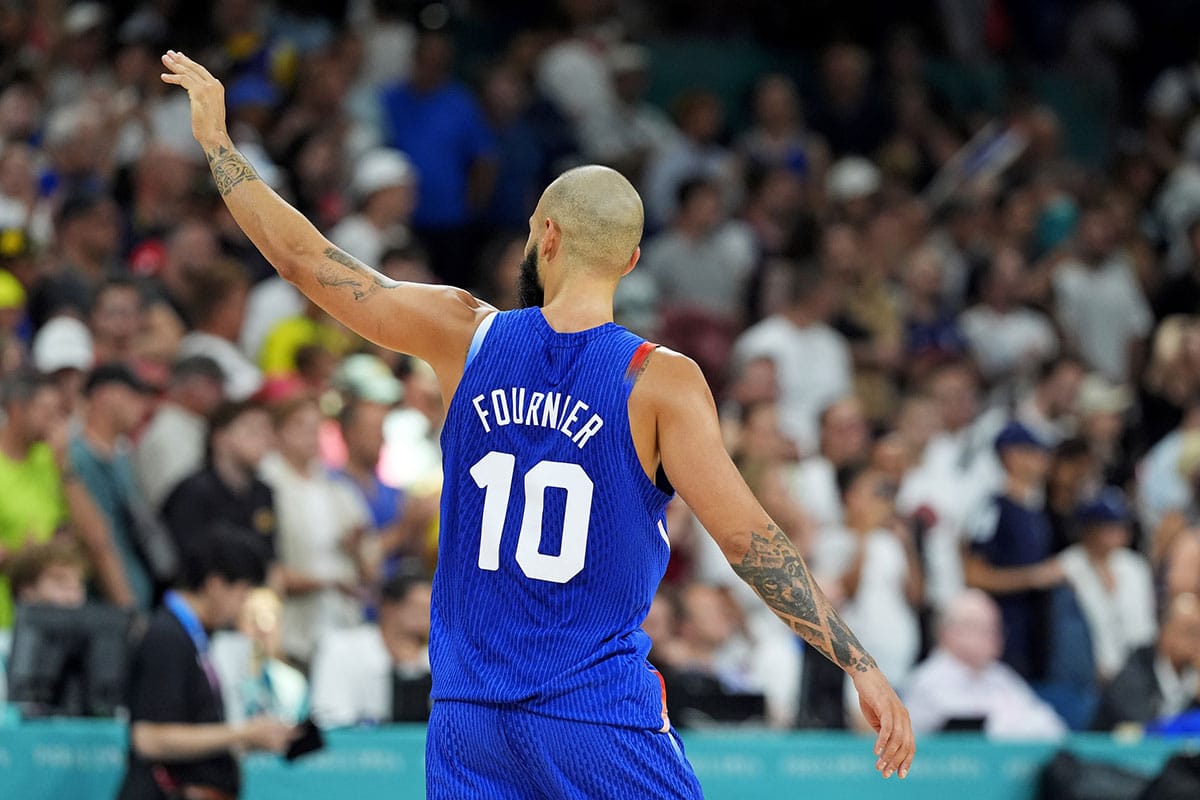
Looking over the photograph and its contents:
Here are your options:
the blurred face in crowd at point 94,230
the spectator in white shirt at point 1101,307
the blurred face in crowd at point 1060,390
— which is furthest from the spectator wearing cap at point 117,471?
the spectator in white shirt at point 1101,307

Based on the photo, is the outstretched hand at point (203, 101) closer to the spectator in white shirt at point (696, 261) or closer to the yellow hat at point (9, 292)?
the yellow hat at point (9, 292)

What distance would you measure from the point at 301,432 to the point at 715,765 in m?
2.69

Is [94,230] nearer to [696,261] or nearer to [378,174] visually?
[378,174]

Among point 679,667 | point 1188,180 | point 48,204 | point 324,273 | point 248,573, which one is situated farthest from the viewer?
point 1188,180

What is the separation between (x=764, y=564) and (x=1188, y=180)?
45.6 ft

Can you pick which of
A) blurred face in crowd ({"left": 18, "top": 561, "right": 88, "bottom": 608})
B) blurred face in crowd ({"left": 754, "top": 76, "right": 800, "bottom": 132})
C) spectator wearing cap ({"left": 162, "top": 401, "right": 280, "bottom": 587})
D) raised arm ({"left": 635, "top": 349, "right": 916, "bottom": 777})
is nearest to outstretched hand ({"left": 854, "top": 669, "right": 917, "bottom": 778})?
raised arm ({"left": 635, "top": 349, "right": 916, "bottom": 777})

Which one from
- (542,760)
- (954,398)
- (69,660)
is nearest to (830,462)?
(954,398)

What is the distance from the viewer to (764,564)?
14.5 feet

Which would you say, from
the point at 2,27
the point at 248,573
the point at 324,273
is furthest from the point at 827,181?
the point at 324,273

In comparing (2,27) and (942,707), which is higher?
(2,27)

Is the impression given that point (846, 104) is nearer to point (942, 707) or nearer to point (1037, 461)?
point (1037, 461)

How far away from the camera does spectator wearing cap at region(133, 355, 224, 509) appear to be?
9422 mm

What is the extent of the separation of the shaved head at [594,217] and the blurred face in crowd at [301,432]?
17.0 ft

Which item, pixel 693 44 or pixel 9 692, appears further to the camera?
pixel 693 44
